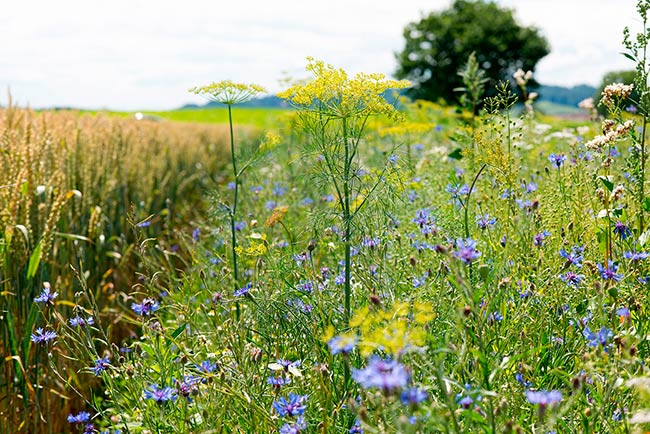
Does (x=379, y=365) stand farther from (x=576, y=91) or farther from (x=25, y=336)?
(x=576, y=91)

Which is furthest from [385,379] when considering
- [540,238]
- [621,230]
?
[621,230]

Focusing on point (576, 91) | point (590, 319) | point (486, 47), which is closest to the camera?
point (590, 319)

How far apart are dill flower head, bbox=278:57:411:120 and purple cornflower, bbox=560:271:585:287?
0.97 meters

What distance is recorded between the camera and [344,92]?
267cm

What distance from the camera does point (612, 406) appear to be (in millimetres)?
2203

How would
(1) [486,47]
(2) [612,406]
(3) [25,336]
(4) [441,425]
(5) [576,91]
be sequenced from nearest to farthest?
(4) [441,425] < (2) [612,406] < (3) [25,336] < (1) [486,47] < (5) [576,91]

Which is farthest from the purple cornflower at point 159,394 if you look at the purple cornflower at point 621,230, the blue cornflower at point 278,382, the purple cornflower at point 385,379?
the purple cornflower at point 621,230

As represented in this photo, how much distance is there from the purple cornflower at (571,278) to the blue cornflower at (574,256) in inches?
1.9

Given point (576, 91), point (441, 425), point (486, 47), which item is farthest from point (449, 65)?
point (576, 91)

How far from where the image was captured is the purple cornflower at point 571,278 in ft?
8.80

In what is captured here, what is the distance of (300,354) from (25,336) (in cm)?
151

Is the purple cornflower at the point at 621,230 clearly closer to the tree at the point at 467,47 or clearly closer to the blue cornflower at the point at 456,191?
Result: the blue cornflower at the point at 456,191

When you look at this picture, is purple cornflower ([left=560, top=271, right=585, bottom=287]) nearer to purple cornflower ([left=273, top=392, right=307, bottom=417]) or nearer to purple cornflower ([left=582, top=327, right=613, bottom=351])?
purple cornflower ([left=582, top=327, right=613, bottom=351])

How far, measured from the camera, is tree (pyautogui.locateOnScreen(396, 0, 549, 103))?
38312 millimetres
